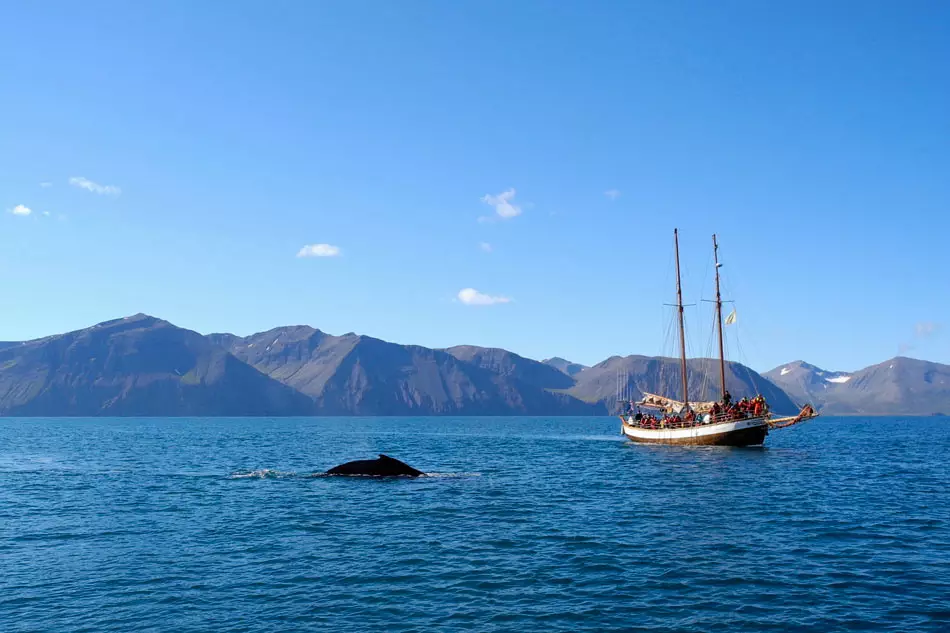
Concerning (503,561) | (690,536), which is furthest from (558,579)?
(690,536)

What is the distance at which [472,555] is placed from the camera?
84.4ft

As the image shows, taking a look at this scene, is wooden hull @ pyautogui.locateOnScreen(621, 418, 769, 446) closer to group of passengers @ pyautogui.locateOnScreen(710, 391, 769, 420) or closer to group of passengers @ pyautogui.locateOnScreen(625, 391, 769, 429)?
group of passengers @ pyautogui.locateOnScreen(625, 391, 769, 429)

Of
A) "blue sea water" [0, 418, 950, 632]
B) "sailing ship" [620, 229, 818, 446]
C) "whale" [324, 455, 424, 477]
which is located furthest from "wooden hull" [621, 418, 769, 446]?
"whale" [324, 455, 424, 477]

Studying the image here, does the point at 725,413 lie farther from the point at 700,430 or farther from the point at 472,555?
the point at 472,555

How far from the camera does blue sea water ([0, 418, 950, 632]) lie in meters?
18.8

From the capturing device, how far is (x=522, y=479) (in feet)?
172

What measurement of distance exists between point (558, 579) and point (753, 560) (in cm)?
757

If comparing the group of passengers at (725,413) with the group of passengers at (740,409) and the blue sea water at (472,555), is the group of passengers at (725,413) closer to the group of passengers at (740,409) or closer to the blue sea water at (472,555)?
the group of passengers at (740,409)

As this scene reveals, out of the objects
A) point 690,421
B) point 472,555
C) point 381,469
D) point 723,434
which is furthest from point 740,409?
point 472,555

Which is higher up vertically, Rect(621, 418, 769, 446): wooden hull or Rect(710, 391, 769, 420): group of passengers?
Rect(710, 391, 769, 420): group of passengers

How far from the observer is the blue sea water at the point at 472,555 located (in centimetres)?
1877

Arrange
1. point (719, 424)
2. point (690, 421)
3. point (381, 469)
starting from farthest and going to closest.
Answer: point (690, 421) → point (719, 424) → point (381, 469)

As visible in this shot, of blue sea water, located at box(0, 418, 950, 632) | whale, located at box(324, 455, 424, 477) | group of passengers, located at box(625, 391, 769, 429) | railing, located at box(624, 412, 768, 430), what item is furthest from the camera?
group of passengers, located at box(625, 391, 769, 429)

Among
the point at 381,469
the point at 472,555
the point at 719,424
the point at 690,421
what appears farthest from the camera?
the point at 690,421
